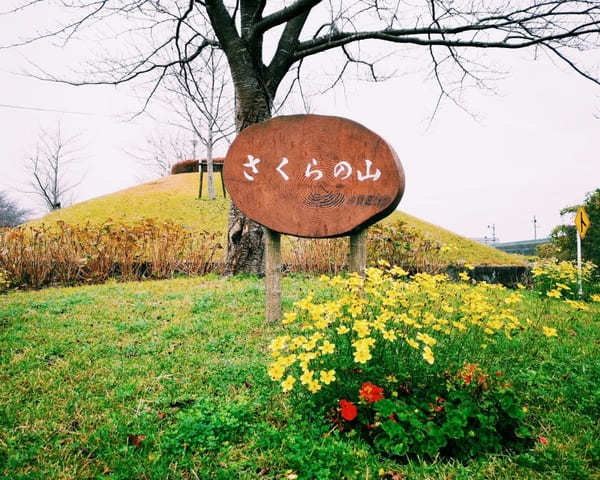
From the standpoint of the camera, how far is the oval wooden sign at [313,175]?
351 cm

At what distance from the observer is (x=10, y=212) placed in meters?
47.0

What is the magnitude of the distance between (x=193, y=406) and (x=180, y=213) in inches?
502

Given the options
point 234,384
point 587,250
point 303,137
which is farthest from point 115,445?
point 587,250

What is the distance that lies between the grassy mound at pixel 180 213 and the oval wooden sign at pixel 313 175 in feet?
27.7

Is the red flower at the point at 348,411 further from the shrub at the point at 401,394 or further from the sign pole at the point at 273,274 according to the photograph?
the sign pole at the point at 273,274

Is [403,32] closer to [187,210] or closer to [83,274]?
[83,274]

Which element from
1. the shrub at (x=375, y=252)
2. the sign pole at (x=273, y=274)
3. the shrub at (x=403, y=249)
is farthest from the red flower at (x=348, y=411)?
the shrub at (x=403, y=249)

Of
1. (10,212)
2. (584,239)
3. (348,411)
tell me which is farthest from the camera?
(10,212)

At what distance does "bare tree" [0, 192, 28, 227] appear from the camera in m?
45.2

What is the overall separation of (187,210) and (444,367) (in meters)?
13.6

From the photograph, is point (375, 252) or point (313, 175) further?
point (375, 252)

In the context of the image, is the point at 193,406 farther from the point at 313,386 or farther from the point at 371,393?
the point at 371,393

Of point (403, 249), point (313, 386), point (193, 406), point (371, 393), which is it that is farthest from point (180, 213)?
point (371, 393)

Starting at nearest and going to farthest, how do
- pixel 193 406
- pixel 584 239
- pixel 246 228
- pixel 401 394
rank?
pixel 401 394, pixel 193 406, pixel 246 228, pixel 584 239
